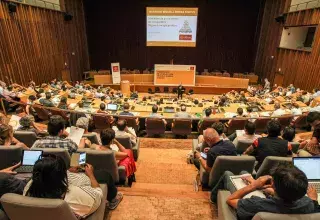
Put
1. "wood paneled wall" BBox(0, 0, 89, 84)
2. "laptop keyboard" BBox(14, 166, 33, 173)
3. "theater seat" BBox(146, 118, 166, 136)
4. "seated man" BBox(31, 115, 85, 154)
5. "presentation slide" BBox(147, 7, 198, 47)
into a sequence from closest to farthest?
"laptop keyboard" BBox(14, 166, 33, 173) < "seated man" BBox(31, 115, 85, 154) < "theater seat" BBox(146, 118, 166, 136) < "wood paneled wall" BBox(0, 0, 89, 84) < "presentation slide" BBox(147, 7, 198, 47)

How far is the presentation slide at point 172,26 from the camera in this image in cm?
1446

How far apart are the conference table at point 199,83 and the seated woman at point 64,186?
1215 centimetres

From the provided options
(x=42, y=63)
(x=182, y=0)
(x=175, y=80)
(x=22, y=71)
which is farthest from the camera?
(x=182, y=0)

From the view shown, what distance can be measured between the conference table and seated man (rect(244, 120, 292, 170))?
11029mm

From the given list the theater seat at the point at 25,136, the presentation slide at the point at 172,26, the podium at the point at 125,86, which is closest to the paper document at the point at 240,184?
the theater seat at the point at 25,136

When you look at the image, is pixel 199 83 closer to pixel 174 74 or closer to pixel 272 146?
pixel 174 74

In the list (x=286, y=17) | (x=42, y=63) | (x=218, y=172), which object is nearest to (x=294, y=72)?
(x=286, y=17)

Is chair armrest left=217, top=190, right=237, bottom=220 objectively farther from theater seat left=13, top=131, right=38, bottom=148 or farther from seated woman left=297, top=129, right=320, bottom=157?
theater seat left=13, top=131, right=38, bottom=148

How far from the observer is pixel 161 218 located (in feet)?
8.62

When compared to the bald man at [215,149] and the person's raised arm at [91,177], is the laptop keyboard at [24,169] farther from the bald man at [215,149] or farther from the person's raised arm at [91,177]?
the bald man at [215,149]

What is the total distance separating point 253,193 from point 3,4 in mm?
10378

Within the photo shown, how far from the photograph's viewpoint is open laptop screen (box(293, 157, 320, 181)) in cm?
245

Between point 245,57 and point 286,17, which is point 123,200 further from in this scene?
point 245,57

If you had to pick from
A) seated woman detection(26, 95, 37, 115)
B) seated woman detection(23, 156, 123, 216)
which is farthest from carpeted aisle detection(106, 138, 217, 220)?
seated woman detection(26, 95, 37, 115)
